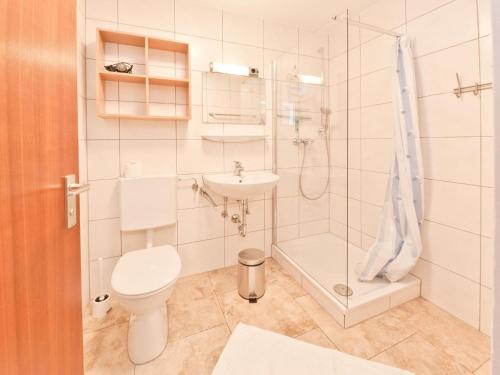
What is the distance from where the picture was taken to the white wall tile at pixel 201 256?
2076mm

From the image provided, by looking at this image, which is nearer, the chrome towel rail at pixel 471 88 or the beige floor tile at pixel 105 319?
the chrome towel rail at pixel 471 88

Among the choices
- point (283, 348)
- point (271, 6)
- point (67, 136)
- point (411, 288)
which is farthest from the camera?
point (271, 6)

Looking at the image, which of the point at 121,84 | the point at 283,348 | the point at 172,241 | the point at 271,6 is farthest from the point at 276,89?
the point at 283,348

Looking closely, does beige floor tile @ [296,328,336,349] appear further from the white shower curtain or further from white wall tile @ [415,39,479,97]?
white wall tile @ [415,39,479,97]

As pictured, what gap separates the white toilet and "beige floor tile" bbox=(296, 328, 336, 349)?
793 millimetres

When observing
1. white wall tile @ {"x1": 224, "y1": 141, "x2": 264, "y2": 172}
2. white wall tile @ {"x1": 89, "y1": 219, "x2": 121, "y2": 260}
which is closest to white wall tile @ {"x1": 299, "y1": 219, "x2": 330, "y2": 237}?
white wall tile @ {"x1": 224, "y1": 141, "x2": 264, "y2": 172}

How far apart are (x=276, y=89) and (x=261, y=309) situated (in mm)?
1835

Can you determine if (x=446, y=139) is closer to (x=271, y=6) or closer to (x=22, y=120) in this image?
(x=271, y=6)

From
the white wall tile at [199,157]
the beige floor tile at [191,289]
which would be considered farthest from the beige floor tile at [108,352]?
the white wall tile at [199,157]

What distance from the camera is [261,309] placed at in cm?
165

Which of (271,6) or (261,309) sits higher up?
(271,6)

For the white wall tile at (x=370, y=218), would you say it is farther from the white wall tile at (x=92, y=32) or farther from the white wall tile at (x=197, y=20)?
the white wall tile at (x=92, y=32)

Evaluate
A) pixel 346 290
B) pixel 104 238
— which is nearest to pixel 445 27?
pixel 346 290

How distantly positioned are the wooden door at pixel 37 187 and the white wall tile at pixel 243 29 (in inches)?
61.8
